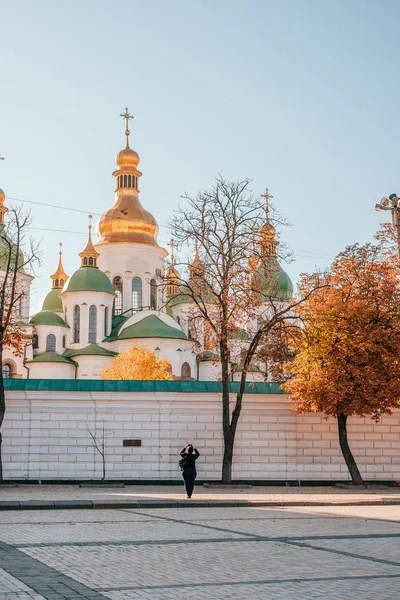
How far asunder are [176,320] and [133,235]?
8.97m

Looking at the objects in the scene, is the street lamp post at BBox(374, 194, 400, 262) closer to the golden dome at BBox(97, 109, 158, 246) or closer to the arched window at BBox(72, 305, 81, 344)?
the arched window at BBox(72, 305, 81, 344)

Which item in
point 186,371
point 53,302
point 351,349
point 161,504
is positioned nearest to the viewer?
point 161,504

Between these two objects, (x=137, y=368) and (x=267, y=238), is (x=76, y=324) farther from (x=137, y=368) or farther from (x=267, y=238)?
(x=267, y=238)

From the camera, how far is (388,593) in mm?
7680

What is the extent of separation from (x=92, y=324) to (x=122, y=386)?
39.9m

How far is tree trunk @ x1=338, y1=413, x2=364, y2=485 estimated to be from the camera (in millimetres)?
26109

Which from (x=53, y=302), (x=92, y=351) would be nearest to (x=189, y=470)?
(x=92, y=351)

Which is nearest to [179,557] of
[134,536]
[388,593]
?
[134,536]

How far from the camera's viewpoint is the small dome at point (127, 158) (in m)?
75.6

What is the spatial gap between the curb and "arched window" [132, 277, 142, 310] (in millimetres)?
52450

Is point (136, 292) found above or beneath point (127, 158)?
beneath

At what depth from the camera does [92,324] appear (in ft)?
218

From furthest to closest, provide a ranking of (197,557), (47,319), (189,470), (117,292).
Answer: (117,292) < (47,319) < (189,470) < (197,557)

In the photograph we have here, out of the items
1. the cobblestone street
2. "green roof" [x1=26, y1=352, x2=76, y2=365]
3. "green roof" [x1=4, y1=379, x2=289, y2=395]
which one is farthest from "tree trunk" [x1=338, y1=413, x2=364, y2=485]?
"green roof" [x1=26, y1=352, x2=76, y2=365]
